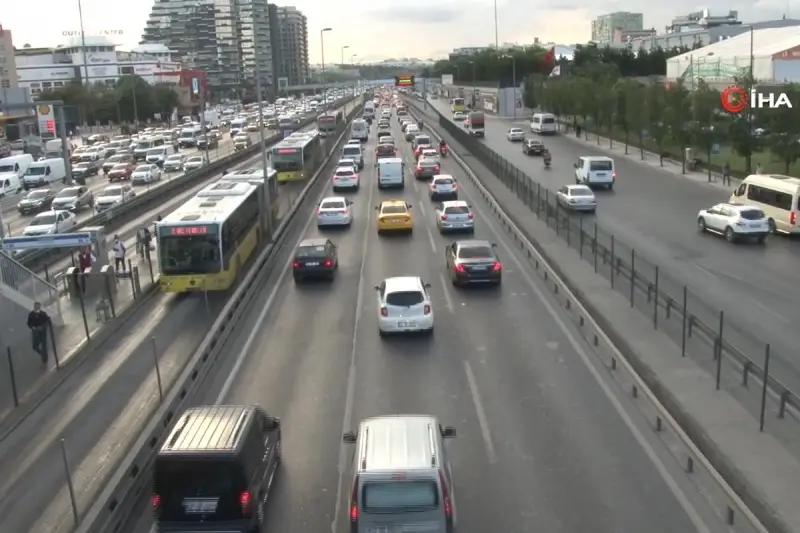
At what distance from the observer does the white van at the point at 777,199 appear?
3039 centimetres

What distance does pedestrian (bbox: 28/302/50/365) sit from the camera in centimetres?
1853

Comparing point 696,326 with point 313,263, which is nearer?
point 696,326

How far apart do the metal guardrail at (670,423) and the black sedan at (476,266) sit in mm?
1654

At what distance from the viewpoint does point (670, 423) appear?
13453 millimetres

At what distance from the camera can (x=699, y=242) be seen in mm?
30391

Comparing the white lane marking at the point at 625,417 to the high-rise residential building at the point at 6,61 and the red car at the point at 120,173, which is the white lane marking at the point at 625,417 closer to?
the red car at the point at 120,173

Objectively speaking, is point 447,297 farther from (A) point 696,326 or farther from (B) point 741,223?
(B) point 741,223

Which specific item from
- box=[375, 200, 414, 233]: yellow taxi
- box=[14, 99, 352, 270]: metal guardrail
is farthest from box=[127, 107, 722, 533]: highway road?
box=[14, 99, 352, 270]: metal guardrail

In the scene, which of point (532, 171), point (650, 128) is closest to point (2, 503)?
point (532, 171)

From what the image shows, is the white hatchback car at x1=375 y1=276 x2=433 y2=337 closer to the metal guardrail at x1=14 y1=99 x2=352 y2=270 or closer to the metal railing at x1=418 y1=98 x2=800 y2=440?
the metal railing at x1=418 y1=98 x2=800 y2=440

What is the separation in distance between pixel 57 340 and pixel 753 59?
6716 cm

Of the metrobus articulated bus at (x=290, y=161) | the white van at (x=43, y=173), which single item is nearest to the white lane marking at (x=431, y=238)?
the metrobus articulated bus at (x=290, y=161)

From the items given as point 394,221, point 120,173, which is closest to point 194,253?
point 394,221

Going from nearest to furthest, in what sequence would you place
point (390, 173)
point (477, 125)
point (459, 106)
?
1. point (390, 173)
2. point (477, 125)
3. point (459, 106)
